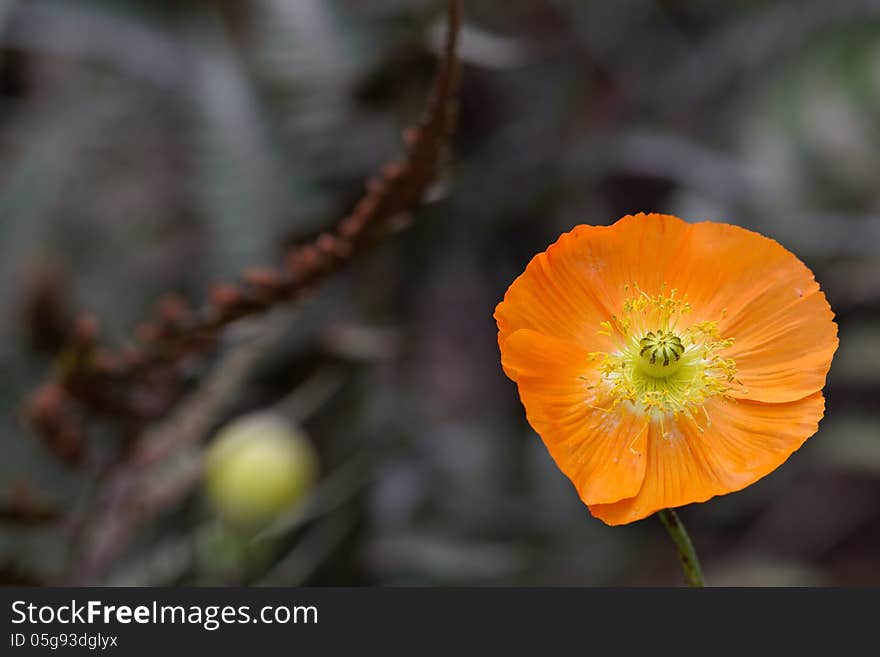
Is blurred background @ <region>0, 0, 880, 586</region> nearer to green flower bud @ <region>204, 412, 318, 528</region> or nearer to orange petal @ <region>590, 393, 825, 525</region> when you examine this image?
green flower bud @ <region>204, 412, 318, 528</region>

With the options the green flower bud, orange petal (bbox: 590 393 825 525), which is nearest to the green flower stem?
orange petal (bbox: 590 393 825 525)

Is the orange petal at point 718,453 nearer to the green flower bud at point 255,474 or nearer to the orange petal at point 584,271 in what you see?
the orange petal at point 584,271

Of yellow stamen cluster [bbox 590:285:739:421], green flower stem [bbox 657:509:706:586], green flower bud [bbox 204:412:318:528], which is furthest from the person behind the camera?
green flower bud [bbox 204:412:318:528]

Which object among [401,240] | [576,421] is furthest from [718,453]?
Answer: [401,240]

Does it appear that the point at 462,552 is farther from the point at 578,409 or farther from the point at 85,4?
the point at 85,4

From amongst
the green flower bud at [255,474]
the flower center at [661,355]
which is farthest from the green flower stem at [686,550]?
the green flower bud at [255,474]

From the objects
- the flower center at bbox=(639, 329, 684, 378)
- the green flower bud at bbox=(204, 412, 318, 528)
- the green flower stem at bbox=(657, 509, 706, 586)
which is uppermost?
the green flower bud at bbox=(204, 412, 318, 528)
